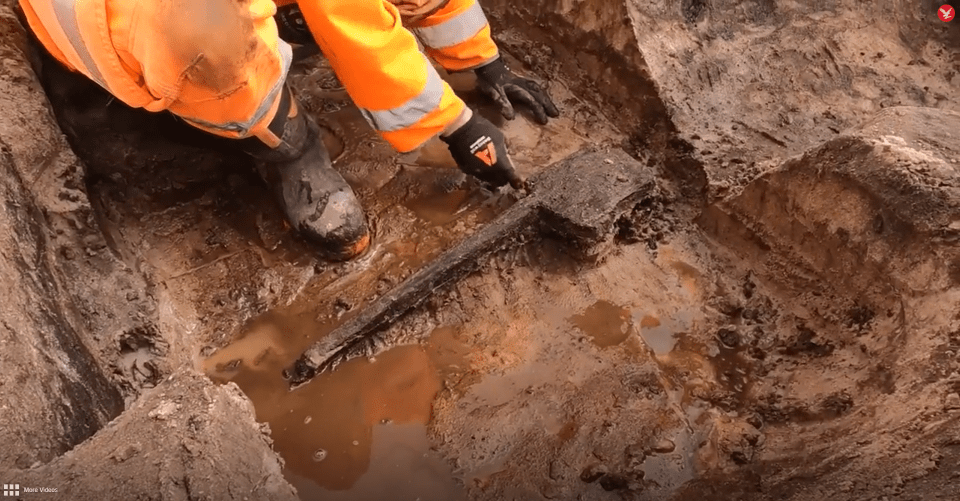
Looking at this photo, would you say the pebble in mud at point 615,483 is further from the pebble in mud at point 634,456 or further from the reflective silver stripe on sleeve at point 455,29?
the reflective silver stripe on sleeve at point 455,29

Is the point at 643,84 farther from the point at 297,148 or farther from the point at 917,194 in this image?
the point at 297,148

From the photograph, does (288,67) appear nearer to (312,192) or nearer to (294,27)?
(312,192)

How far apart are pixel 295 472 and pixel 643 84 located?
1673 millimetres

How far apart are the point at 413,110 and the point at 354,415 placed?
2.90 ft

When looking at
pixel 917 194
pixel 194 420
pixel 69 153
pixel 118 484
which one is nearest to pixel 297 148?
pixel 69 153

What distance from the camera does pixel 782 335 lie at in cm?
188

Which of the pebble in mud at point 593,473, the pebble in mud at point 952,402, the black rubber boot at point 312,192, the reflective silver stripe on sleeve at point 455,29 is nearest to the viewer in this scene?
the pebble in mud at point 952,402

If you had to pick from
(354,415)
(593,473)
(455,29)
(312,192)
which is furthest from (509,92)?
(593,473)

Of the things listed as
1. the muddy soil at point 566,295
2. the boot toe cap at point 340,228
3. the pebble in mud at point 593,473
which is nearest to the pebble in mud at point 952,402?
the muddy soil at point 566,295

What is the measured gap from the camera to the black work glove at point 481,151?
2156mm

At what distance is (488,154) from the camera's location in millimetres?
2186

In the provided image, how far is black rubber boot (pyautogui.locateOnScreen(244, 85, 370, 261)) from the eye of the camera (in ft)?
6.78

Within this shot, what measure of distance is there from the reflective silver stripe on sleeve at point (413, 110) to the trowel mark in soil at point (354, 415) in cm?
63

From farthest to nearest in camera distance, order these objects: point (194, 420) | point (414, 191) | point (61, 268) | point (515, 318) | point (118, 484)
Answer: point (414, 191)
point (515, 318)
point (61, 268)
point (194, 420)
point (118, 484)
